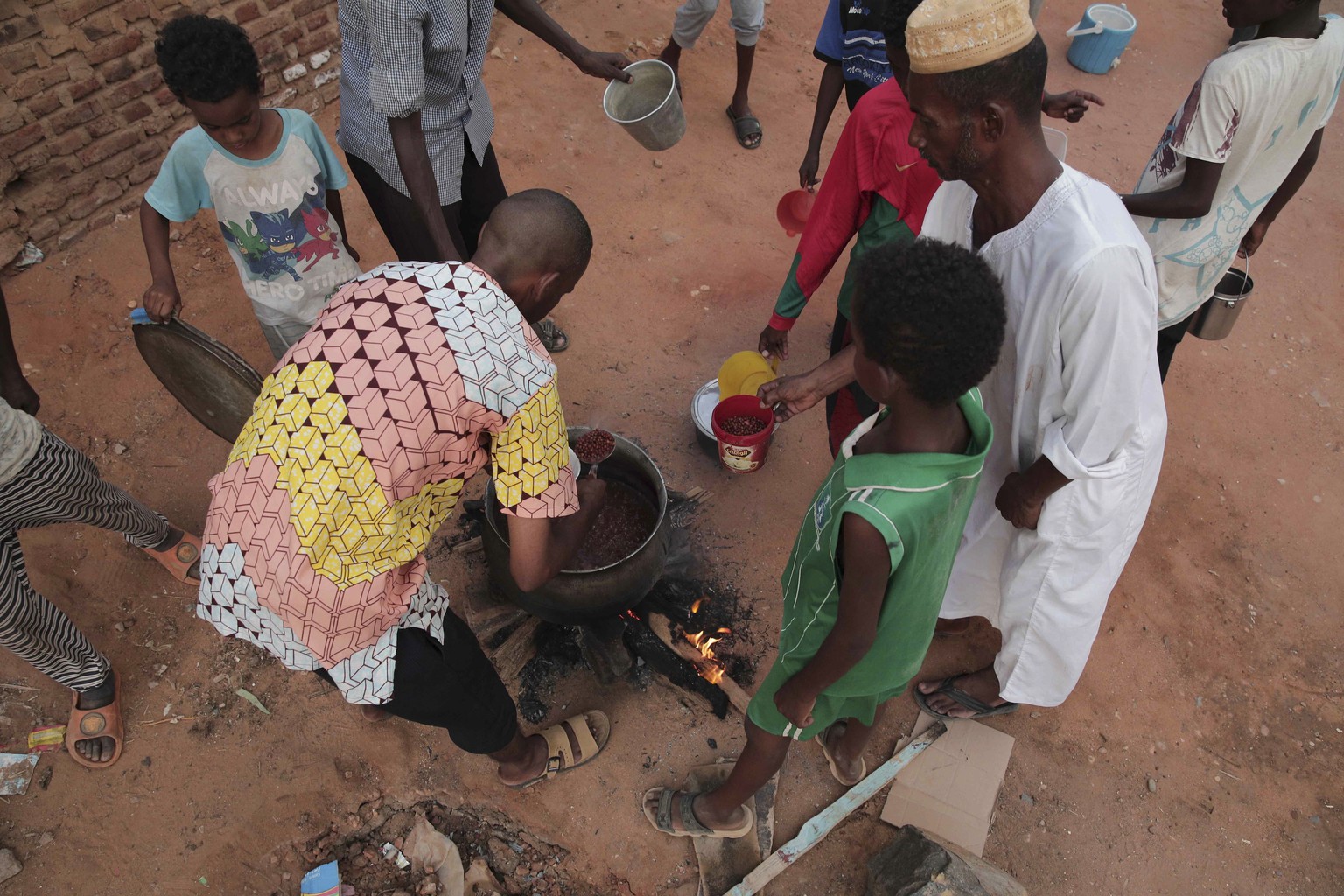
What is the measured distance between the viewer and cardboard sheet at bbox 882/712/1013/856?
8.93 feet

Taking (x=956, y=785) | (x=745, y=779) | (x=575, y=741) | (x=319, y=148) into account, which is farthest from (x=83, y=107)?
(x=956, y=785)

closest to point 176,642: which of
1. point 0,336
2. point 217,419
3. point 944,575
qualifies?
point 217,419

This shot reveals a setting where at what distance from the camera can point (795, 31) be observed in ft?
20.9

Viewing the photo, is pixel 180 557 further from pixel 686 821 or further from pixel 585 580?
pixel 686 821

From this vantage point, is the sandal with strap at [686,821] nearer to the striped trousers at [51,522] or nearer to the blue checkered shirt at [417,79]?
the striped trousers at [51,522]

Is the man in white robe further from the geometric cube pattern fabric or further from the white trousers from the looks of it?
the white trousers

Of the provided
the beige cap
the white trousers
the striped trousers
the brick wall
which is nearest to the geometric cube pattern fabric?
the striped trousers

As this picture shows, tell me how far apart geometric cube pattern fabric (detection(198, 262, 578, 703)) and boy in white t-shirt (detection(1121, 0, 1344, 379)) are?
2.15 m

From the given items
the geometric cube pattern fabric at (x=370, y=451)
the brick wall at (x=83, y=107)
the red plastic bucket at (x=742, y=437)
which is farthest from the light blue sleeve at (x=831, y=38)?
the brick wall at (x=83, y=107)

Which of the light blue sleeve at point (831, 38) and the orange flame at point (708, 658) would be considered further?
the light blue sleeve at point (831, 38)

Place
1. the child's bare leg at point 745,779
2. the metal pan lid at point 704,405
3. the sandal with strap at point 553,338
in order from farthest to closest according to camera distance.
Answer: the sandal with strap at point 553,338, the metal pan lid at point 704,405, the child's bare leg at point 745,779

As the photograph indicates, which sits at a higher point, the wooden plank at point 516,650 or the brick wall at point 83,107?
the brick wall at point 83,107

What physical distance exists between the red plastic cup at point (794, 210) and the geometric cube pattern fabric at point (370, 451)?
2.53 m

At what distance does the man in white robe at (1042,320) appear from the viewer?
5.55ft
